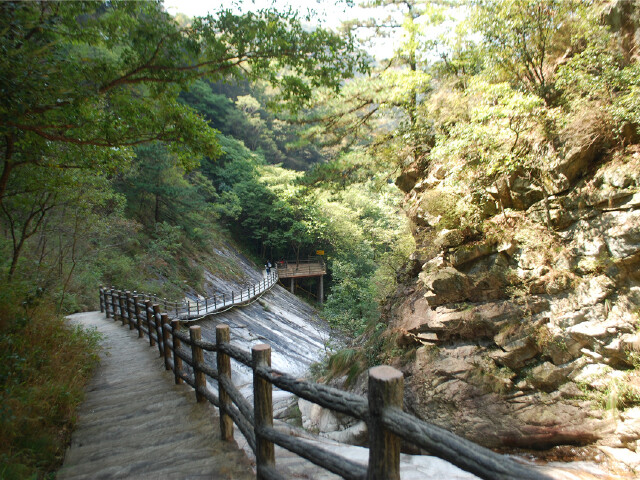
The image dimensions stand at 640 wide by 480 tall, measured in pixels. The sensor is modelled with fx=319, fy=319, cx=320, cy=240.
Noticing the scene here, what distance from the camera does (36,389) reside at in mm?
3244

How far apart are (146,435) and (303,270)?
22976mm

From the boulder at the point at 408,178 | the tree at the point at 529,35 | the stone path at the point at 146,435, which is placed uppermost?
the tree at the point at 529,35

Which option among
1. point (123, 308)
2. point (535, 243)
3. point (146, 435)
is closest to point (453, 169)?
point (535, 243)

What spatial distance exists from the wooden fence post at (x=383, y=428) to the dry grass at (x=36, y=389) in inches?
102

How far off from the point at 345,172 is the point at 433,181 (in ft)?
9.41

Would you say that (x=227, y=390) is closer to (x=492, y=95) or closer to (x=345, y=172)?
(x=492, y=95)

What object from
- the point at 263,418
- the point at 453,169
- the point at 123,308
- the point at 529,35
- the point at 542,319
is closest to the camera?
the point at 263,418

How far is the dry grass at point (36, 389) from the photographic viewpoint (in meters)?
2.59

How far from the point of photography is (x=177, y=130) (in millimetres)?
4555

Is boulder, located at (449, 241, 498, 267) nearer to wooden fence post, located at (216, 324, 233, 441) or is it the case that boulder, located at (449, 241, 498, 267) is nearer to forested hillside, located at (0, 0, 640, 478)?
forested hillside, located at (0, 0, 640, 478)

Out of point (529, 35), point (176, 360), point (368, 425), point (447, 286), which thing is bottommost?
point (176, 360)

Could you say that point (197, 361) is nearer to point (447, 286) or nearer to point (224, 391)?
point (224, 391)

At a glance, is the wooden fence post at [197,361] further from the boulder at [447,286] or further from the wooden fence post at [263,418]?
the boulder at [447,286]

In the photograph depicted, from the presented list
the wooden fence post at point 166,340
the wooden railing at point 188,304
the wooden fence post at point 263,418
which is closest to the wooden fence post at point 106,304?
the wooden railing at point 188,304
